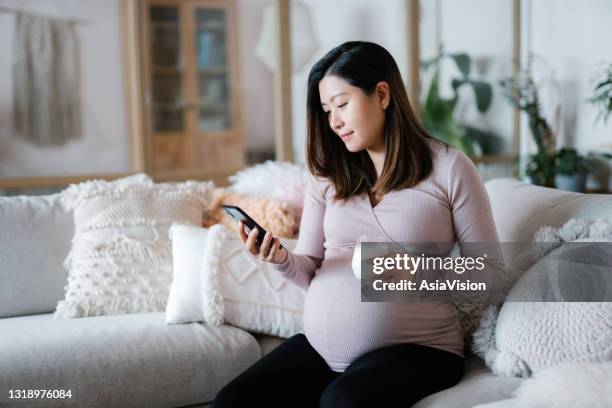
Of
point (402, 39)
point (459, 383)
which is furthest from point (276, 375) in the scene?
point (402, 39)

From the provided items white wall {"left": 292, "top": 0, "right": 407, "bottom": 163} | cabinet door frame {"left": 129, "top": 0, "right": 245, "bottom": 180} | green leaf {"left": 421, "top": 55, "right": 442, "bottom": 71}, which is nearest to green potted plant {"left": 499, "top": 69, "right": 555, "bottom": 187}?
green leaf {"left": 421, "top": 55, "right": 442, "bottom": 71}

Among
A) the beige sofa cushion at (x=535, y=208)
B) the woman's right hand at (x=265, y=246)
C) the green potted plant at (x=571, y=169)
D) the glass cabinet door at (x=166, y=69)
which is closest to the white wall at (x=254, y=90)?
the glass cabinet door at (x=166, y=69)

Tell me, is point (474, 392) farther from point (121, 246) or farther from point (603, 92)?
point (603, 92)

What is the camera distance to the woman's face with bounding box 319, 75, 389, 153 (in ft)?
4.87

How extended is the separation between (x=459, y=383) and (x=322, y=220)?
52cm

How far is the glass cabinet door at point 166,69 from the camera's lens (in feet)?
12.6

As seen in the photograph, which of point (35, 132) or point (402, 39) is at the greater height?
point (402, 39)

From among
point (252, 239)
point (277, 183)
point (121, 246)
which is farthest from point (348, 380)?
point (277, 183)

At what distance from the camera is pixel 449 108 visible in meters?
4.05

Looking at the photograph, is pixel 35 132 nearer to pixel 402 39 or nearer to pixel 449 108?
pixel 402 39

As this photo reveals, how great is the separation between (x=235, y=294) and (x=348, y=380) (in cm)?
63

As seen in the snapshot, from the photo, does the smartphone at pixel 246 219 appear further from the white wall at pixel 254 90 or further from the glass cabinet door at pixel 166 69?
the glass cabinet door at pixel 166 69

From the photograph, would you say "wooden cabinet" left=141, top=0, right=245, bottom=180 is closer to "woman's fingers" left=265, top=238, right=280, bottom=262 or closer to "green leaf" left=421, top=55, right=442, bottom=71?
"green leaf" left=421, top=55, right=442, bottom=71

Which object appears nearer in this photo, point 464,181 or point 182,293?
point 464,181
